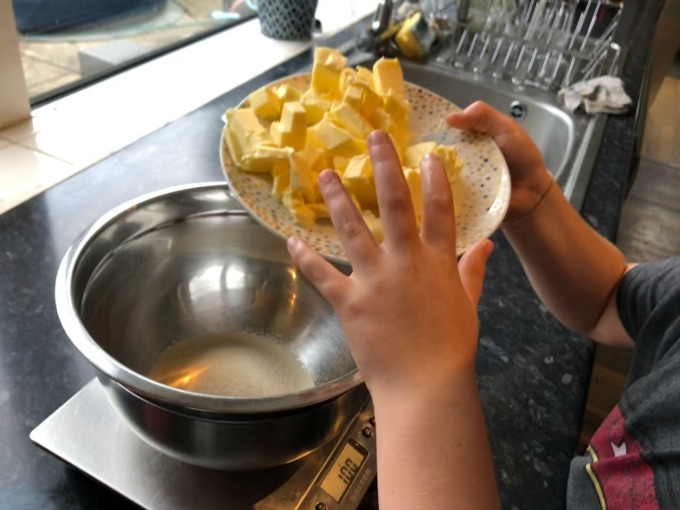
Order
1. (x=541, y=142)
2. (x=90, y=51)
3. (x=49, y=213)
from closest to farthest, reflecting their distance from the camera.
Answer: (x=49, y=213) → (x=90, y=51) → (x=541, y=142)

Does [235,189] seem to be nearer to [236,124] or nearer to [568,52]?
[236,124]

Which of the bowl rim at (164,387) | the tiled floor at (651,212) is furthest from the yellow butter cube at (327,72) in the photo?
the tiled floor at (651,212)

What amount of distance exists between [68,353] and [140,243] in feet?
0.52

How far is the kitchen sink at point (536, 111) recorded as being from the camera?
119cm

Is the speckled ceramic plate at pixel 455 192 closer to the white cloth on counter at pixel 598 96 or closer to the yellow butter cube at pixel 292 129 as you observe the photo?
the yellow butter cube at pixel 292 129

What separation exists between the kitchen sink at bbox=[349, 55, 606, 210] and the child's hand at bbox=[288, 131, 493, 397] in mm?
736

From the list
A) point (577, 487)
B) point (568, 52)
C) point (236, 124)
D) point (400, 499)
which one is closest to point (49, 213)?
point (236, 124)

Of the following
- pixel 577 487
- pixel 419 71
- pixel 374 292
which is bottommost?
pixel 577 487

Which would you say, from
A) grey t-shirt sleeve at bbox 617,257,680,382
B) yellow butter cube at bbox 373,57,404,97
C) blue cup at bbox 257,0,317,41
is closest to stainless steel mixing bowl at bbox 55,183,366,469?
yellow butter cube at bbox 373,57,404,97

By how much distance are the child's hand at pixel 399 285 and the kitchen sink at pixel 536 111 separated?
2.41 ft

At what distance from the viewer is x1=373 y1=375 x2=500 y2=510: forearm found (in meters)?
0.46

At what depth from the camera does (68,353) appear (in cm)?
67

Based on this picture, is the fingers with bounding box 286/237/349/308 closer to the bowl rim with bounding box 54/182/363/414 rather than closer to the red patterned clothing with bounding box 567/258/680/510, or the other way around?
the bowl rim with bounding box 54/182/363/414

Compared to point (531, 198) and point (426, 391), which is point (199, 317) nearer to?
point (426, 391)
